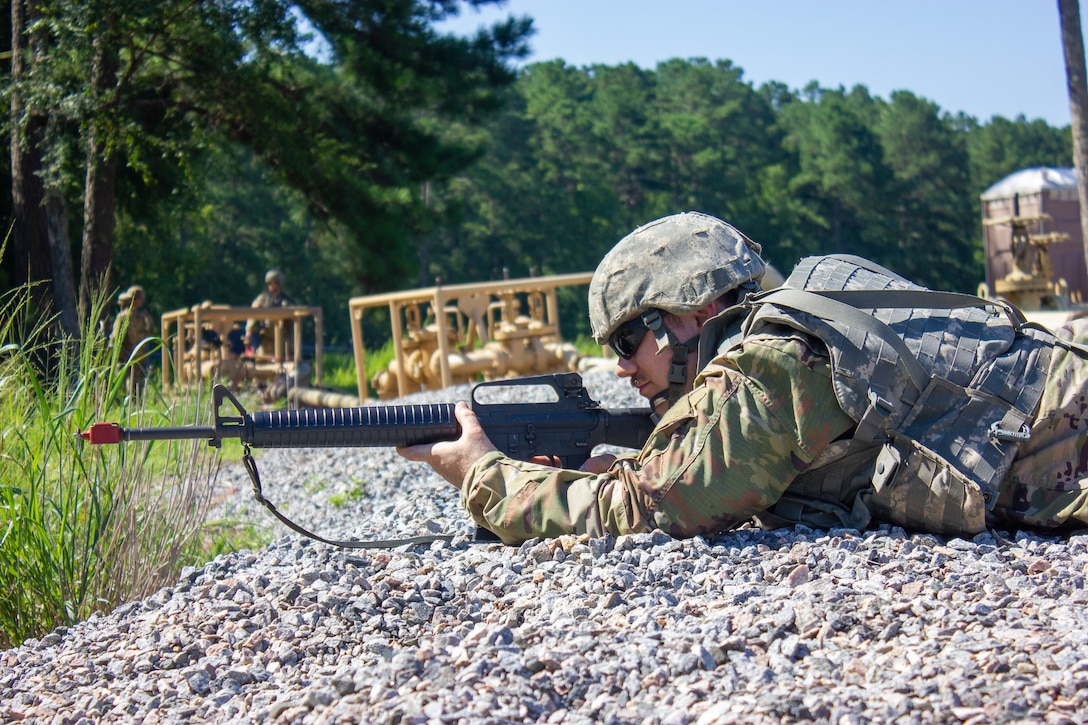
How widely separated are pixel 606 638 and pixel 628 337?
118 centimetres

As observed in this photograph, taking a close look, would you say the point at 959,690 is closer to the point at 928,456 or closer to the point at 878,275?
the point at 928,456

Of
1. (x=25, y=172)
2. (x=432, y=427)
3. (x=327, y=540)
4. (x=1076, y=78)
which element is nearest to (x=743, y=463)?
(x=432, y=427)

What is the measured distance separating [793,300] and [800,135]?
5966 centimetres

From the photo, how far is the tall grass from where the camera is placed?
3646 mm

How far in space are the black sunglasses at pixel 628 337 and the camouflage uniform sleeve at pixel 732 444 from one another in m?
0.39

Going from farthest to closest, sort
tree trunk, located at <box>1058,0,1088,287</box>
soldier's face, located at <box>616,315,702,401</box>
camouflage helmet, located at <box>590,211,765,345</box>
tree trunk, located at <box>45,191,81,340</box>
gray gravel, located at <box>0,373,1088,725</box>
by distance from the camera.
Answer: tree trunk, located at <box>1058,0,1088,287</box>
tree trunk, located at <box>45,191,81,340</box>
soldier's face, located at <box>616,315,702,401</box>
camouflage helmet, located at <box>590,211,765,345</box>
gray gravel, located at <box>0,373,1088,725</box>

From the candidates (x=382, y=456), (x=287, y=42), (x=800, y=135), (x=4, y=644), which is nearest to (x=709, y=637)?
(x=4, y=644)

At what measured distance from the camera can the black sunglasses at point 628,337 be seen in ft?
11.1

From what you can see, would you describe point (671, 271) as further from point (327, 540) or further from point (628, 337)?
point (327, 540)

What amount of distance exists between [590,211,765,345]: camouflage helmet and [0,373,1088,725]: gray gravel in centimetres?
70

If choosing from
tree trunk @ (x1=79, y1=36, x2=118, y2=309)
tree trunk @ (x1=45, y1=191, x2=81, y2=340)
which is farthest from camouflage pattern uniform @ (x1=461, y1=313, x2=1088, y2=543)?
tree trunk @ (x1=45, y1=191, x2=81, y2=340)

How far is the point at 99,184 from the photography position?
40.3 feet

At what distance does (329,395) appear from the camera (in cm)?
1469

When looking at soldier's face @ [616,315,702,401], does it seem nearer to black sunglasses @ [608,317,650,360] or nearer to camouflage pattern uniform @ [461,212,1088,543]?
black sunglasses @ [608,317,650,360]
